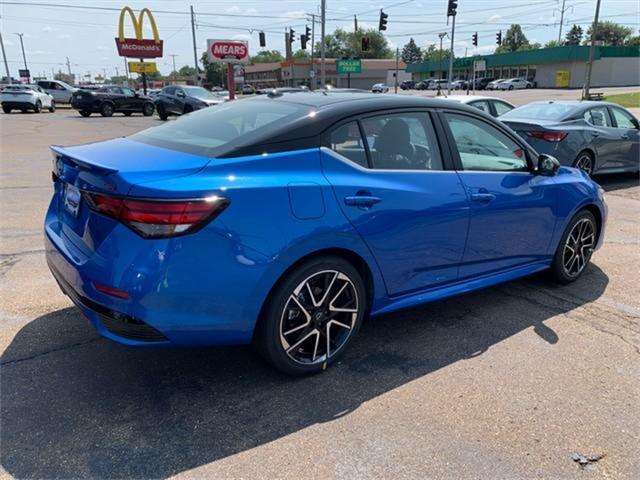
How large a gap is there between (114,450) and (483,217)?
2.74 m

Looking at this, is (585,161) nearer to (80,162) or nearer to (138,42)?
(80,162)

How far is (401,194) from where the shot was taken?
10.6 feet

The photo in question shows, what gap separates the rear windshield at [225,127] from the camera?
9.69 ft

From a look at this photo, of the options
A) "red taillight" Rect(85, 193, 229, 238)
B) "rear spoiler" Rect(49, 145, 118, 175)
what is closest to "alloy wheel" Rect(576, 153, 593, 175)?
"red taillight" Rect(85, 193, 229, 238)

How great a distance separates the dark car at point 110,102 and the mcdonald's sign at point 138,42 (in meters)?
13.1

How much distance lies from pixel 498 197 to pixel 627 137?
25.8ft

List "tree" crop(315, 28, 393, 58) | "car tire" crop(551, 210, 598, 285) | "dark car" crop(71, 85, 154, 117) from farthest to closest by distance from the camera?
"tree" crop(315, 28, 393, 58)
"dark car" crop(71, 85, 154, 117)
"car tire" crop(551, 210, 598, 285)

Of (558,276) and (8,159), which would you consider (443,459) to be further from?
(8,159)

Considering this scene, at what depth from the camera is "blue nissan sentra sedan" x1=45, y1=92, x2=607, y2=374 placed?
2.52 metres

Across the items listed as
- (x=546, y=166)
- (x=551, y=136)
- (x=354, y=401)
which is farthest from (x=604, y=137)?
(x=354, y=401)

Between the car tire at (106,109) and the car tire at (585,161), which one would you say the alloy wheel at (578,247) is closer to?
the car tire at (585,161)

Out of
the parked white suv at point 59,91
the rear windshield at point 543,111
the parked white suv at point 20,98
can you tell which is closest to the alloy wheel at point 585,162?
the rear windshield at point 543,111

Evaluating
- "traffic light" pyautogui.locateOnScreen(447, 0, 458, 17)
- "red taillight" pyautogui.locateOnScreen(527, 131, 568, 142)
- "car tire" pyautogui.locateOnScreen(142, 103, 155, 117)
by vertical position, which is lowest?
"car tire" pyautogui.locateOnScreen(142, 103, 155, 117)

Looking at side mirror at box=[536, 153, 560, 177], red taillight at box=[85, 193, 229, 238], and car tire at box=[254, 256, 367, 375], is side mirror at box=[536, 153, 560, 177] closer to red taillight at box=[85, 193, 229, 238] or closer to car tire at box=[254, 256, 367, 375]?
car tire at box=[254, 256, 367, 375]
